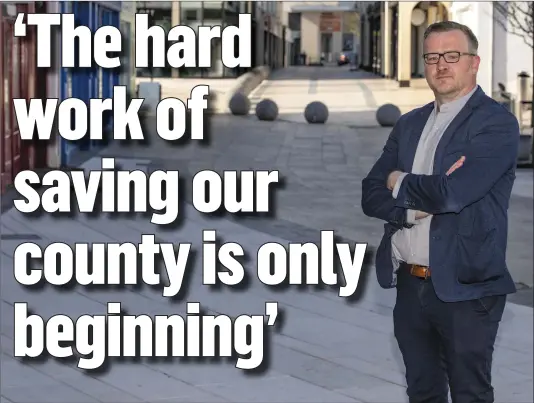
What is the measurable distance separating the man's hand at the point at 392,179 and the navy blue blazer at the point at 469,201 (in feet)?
0.15

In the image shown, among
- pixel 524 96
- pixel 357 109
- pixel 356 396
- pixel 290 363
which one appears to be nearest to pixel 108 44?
pixel 290 363

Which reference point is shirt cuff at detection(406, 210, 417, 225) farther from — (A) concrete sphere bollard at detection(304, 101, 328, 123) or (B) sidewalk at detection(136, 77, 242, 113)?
(B) sidewalk at detection(136, 77, 242, 113)

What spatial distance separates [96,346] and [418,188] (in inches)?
149

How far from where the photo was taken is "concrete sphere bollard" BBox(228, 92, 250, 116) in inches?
1208

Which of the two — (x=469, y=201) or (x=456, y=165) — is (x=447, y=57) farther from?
(x=469, y=201)

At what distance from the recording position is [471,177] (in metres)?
4.31

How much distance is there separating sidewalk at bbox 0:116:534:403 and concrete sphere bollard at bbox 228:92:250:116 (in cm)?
1559

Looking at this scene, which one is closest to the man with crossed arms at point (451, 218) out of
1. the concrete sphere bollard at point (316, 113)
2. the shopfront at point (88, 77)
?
the shopfront at point (88, 77)

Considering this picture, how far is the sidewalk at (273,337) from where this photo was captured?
7004 mm

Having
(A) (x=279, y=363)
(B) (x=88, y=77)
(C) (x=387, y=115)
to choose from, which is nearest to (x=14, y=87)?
(B) (x=88, y=77)

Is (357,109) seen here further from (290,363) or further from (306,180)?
(290,363)

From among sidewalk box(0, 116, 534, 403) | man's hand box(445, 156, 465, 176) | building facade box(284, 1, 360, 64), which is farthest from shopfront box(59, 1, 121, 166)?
building facade box(284, 1, 360, 64)

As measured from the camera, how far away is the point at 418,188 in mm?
4332

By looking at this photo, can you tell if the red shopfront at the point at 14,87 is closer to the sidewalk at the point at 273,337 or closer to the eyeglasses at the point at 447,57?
the sidewalk at the point at 273,337
